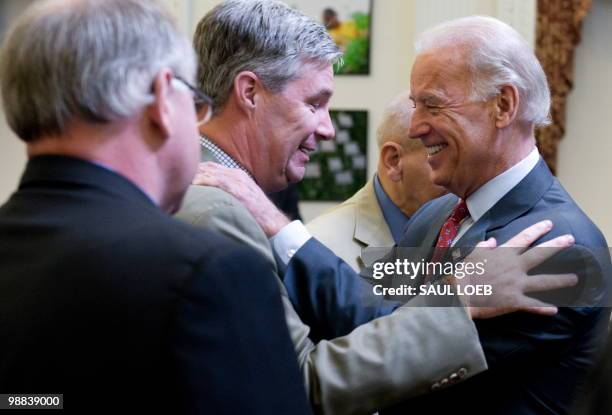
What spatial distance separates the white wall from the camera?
792cm

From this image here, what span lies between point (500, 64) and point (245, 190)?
83cm

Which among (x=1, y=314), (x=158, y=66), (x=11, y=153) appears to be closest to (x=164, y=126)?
(x=158, y=66)

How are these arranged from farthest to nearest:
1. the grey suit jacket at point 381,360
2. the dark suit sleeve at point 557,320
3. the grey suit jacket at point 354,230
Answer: the grey suit jacket at point 354,230, the dark suit sleeve at point 557,320, the grey suit jacket at point 381,360

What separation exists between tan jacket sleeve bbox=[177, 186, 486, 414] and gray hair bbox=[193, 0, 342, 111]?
1.52 ft

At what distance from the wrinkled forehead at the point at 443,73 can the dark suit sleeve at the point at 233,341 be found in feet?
4.81

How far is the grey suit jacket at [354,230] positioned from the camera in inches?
158

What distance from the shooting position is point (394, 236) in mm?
4121

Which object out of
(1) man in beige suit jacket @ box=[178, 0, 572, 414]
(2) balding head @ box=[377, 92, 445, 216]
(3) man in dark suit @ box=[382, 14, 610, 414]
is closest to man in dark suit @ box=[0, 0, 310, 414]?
(1) man in beige suit jacket @ box=[178, 0, 572, 414]

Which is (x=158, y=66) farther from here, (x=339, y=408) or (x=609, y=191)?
(x=609, y=191)

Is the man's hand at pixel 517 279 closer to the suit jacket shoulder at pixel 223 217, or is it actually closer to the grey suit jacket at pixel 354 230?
the suit jacket shoulder at pixel 223 217

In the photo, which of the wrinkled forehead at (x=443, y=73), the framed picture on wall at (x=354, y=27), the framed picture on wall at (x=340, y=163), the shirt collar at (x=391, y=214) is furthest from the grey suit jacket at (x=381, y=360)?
the framed picture on wall at (x=354, y=27)

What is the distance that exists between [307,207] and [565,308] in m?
6.02

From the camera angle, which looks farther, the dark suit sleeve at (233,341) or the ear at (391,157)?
the ear at (391,157)

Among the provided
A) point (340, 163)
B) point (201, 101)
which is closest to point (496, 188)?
point (201, 101)
